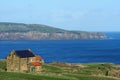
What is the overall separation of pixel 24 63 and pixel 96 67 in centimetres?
2568

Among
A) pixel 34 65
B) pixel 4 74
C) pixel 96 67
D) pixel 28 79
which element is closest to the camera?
pixel 28 79

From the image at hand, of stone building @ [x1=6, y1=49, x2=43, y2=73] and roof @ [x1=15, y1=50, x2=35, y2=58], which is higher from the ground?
roof @ [x1=15, y1=50, x2=35, y2=58]

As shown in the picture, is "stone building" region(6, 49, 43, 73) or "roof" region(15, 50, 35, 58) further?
"roof" region(15, 50, 35, 58)

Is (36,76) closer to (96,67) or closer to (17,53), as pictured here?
(17,53)

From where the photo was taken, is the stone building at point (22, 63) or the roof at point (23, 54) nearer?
the stone building at point (22, 63)

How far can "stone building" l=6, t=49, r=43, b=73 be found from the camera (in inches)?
3371

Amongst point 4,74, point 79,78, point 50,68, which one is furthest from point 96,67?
point 4,74

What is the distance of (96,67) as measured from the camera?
103 metres

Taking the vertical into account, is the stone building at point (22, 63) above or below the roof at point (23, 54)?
below

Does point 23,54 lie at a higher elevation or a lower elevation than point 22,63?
higher

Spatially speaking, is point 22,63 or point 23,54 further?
point 23,54

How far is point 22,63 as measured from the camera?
8631 cm

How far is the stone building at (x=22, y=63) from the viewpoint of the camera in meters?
85.6

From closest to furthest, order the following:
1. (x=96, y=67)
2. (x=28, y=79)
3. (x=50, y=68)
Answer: (x=28, y=79) < (x=50, y=68) < (x=96, y=67)
